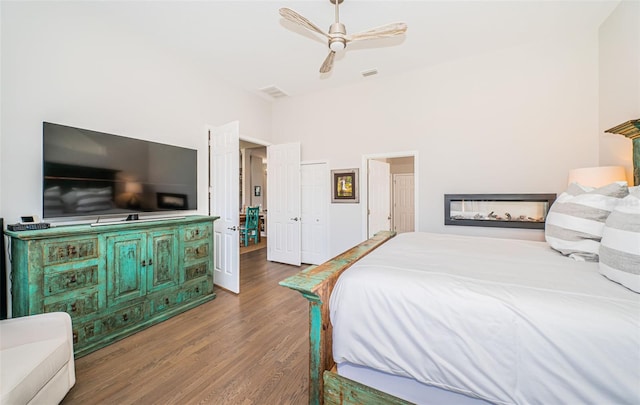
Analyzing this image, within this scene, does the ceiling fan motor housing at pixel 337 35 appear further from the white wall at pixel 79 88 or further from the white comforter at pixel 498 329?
the white wall at pixel 79 88

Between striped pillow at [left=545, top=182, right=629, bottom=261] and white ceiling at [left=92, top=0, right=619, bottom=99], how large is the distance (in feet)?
6.98

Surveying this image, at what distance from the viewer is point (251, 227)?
22.1 ft

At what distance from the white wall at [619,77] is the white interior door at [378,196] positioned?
277 cm

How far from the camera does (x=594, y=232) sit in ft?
4.81

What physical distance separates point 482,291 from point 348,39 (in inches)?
86.1

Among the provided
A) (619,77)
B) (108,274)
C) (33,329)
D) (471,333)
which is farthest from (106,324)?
(619,77)

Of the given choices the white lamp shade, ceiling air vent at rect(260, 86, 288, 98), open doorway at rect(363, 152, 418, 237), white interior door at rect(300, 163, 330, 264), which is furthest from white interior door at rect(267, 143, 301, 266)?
the white lamp shade

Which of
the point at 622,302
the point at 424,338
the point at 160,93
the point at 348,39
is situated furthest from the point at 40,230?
the point at 622,302

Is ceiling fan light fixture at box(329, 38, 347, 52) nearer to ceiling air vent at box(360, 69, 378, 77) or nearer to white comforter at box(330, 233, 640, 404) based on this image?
ceiling air vent at box(360, 69, 378, 77)

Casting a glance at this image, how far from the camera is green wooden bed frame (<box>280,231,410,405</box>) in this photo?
3.91 ft

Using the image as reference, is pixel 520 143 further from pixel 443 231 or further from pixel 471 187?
pixel 443 231

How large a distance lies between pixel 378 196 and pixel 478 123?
1.92 meters

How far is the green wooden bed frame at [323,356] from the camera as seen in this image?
1191mm

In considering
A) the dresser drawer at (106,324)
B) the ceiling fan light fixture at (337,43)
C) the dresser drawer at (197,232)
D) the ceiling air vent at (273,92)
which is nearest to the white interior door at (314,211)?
the ceiling air vent at (273,92)
